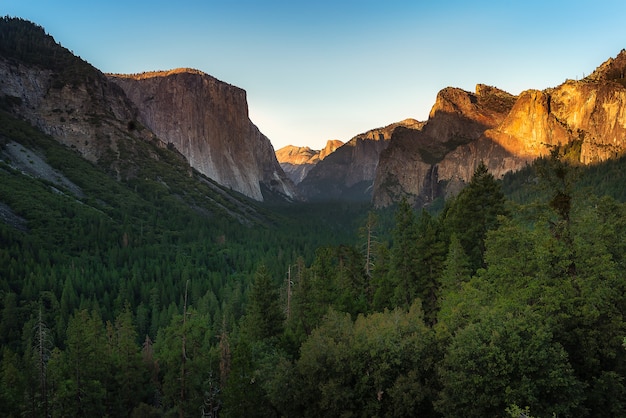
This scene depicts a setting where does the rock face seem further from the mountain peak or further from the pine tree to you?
the mountain peak

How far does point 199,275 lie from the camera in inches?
3898

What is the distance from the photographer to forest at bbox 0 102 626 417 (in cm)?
1903

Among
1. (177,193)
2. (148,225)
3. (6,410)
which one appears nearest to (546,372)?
(6,410)

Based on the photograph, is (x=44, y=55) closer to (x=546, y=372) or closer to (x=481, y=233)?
(x=481, y=233)

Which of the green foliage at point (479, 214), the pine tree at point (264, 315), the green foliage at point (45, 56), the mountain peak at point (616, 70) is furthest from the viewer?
the mountain peak at point (616, 70)

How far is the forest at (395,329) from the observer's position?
19031mm

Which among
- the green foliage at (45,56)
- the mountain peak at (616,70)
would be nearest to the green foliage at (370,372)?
the green foliage at (45,56)

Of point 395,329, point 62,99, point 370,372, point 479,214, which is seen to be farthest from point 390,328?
point 62,99

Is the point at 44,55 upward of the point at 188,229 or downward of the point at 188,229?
upward

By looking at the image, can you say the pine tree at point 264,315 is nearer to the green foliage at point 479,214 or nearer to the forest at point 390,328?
the forest at point 390,328

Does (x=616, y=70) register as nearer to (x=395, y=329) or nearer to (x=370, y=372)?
(x=395, y=329)

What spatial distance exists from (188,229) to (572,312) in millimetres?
124493

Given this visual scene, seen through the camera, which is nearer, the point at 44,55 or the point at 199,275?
the point at 199,275

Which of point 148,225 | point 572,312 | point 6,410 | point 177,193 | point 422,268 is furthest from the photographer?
point 177,193
